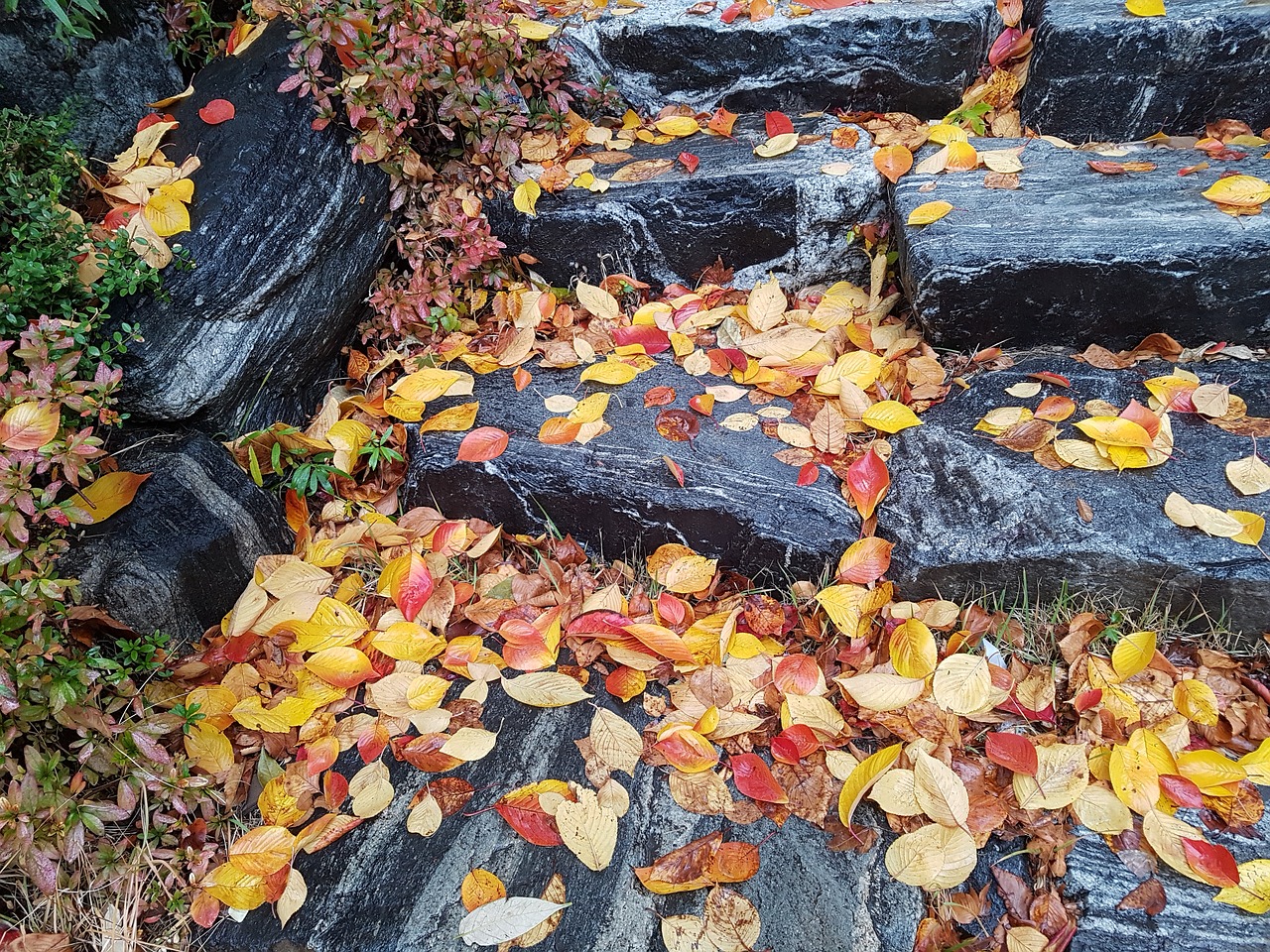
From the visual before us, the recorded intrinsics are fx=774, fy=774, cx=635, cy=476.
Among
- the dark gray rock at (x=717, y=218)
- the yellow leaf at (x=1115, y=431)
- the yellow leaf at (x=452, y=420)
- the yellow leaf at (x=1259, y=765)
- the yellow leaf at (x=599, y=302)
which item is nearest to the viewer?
the yellow leaf at (x=1259, y=765)

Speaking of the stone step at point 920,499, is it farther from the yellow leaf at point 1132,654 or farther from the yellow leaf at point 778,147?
the yellow leaf at point 778,147

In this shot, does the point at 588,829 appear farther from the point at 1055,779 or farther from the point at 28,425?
the point at 28,425

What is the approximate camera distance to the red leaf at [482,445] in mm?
2270

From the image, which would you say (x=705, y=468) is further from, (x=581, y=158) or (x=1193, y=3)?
(x=1193, y=3)

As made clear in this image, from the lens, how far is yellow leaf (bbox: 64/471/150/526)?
74.2 inches

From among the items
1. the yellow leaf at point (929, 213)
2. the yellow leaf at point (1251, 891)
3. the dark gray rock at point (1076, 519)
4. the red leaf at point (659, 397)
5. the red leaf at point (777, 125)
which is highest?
the red leaf at point (777, 125)

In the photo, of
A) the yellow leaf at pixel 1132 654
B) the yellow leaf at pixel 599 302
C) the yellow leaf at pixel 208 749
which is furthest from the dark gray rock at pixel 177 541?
the yellow leaf at pixel 1132 654


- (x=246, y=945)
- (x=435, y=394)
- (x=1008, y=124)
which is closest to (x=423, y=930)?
(x=246, y=945)

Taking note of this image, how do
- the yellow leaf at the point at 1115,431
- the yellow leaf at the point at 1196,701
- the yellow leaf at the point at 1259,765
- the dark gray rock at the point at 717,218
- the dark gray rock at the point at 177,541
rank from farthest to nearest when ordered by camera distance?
1. the dark gray rock at the point at 717,218
2. the yellow leaf at the point at 1115,431
3. the dark gray rock at the point at 177,541
4. the yellow leaf at the point at 1196,701
5. the yellow leaf at the point at 1259,765

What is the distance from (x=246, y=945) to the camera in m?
1.57

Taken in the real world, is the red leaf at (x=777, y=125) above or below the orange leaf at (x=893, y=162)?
above

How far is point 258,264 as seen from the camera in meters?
2.31

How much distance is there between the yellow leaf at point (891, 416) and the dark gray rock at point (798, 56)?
147 centimetres

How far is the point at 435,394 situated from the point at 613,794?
135 cm
